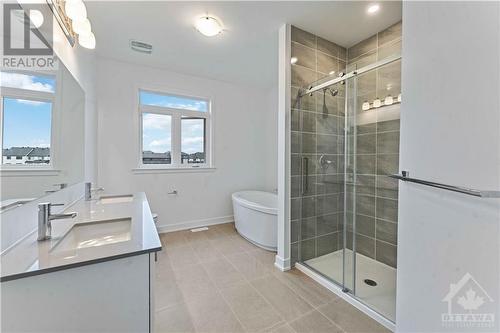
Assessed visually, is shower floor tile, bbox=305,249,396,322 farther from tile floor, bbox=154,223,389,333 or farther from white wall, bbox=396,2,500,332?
white wall, bbox=396,2,500,332

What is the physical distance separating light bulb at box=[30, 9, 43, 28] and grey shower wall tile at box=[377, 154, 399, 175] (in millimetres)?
3025

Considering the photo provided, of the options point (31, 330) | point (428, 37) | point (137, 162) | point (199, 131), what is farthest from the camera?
point (199, 131)

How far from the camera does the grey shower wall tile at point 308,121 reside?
2428 millimetres

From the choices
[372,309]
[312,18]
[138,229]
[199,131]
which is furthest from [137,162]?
[372,309]

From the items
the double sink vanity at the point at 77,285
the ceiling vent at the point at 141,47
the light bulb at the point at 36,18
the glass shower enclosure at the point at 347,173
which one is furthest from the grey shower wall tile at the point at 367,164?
the ceiling vent at the point at 141,47

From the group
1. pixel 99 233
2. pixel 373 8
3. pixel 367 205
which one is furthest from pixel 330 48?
pixel 99 233

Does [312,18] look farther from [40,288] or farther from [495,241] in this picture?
[40,288]

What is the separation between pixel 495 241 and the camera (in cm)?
83

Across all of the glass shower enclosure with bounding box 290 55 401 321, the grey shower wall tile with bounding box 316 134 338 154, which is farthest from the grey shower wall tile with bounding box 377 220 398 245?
the grey shower wall tile with bounding box 316 134 338 154

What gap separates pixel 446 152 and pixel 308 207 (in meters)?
1.63

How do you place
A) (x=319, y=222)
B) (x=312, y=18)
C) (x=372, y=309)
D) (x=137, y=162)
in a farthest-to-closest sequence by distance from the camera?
(x=137, y=162) < (x=319, y=222) < (x=312, y=18) < (x=372, y=309)

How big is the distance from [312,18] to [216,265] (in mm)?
2895

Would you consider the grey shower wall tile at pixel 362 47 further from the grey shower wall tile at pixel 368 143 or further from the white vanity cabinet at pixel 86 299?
the white vanity cabinet at pixel 86 299

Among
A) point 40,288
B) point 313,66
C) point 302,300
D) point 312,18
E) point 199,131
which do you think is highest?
point 312,18
